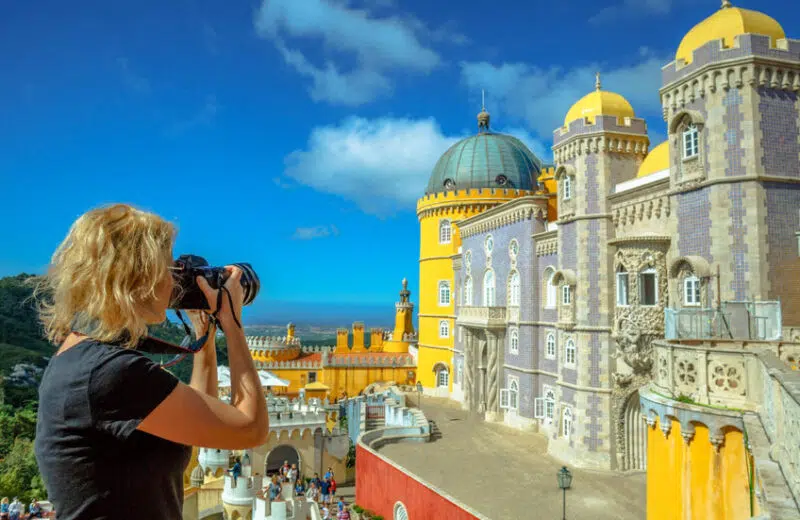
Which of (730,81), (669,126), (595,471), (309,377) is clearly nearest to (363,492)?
(595,471)

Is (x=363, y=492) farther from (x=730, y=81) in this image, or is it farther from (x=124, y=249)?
(x=124, y=249)

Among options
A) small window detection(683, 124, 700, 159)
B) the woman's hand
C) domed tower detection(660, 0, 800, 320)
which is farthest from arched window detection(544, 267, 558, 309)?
the woman's hand

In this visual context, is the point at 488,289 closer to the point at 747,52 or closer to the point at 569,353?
the point at 569,353

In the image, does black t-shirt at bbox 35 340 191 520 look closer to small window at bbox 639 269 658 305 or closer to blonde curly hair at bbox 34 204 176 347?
blonde curly hair at bbox 34 204 176 347

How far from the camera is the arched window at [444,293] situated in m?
33.2

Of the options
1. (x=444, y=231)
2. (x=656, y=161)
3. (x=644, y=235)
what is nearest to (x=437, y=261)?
(x=444, y=231)

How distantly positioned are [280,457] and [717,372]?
71.9 feet

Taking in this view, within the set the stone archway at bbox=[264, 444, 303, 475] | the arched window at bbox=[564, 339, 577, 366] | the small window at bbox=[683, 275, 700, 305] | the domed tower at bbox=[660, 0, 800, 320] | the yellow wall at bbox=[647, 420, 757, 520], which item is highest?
the domed tower at bbox=[660, 0, 800, 320]

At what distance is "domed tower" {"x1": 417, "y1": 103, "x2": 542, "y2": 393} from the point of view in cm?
3238

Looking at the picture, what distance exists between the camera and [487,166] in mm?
32500

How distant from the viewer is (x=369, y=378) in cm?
3884

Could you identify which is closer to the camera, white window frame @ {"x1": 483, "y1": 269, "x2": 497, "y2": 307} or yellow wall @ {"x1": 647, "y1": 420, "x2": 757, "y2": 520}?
yellow wall @ {"x1": 647, "y1": 420, "x2": 757, "y2": 520}

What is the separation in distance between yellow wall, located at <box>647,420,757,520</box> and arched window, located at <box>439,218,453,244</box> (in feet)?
79.7

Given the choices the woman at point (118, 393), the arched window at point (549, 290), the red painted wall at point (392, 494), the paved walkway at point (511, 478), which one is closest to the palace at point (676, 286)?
the arched window at point (549, 290)
